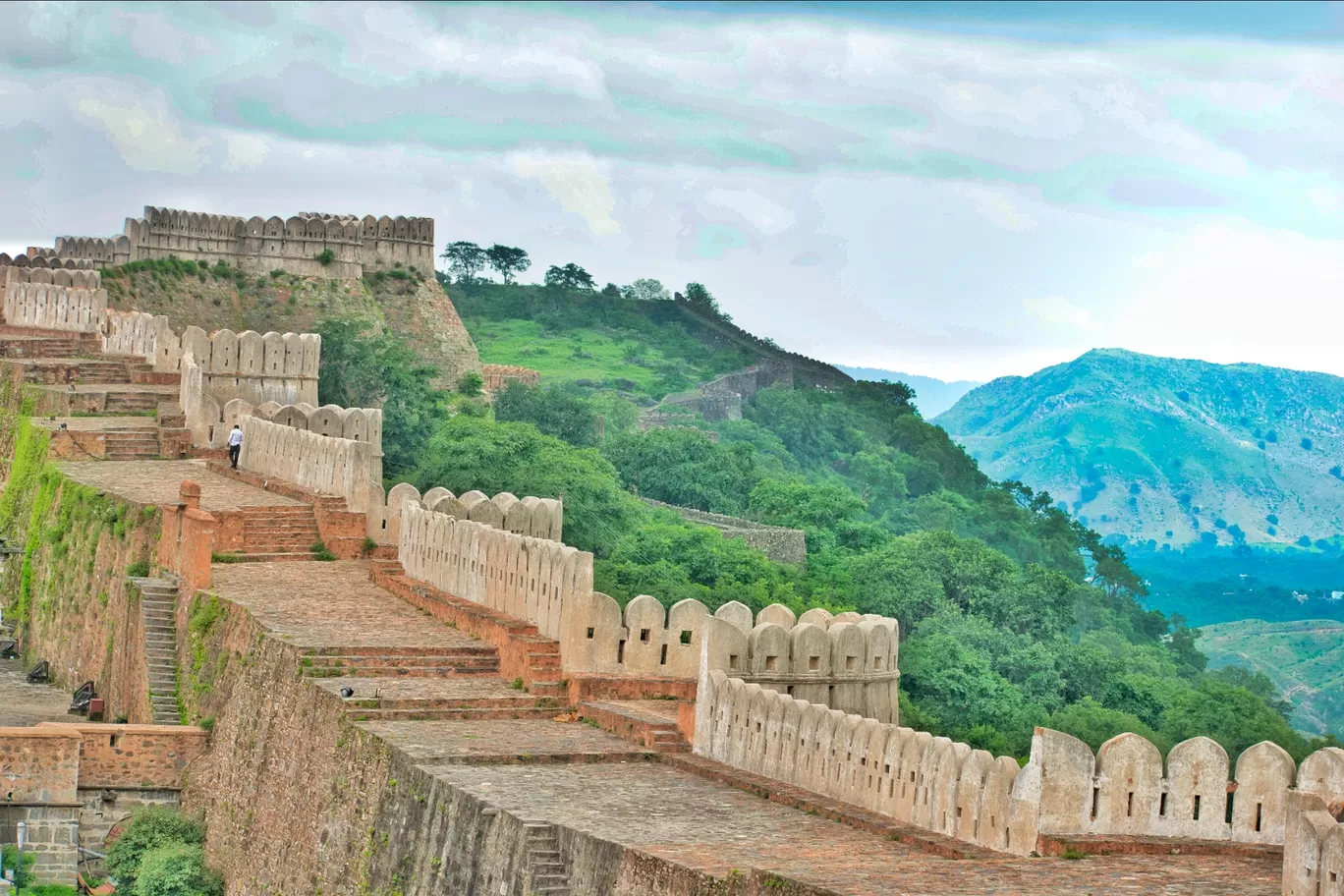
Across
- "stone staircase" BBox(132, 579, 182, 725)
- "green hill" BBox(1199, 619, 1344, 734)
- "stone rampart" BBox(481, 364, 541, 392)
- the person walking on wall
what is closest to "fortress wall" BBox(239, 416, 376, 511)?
the person walking on wall

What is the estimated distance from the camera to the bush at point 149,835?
28484 mm

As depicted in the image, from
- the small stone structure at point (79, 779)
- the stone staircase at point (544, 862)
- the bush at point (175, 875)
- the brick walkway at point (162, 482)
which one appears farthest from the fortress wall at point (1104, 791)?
the brick walkway at point (162, 482)

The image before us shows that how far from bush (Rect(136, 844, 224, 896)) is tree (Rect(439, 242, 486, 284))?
108m

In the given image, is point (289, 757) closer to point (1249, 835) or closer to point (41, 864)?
point (41, 864)

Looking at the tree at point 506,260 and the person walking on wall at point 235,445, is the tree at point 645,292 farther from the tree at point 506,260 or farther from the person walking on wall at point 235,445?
the person walking on wall at point 235,445

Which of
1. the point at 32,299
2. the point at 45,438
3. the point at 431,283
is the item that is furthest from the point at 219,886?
the point at 431,283

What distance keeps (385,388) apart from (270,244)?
1567 centimetres

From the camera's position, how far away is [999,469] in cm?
14175

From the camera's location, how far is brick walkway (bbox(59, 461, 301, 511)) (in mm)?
36562

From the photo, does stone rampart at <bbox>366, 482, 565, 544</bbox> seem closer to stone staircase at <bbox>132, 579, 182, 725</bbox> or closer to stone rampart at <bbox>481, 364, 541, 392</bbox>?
stone staircase at <bbox>132, 579, 182, 725</bbox>

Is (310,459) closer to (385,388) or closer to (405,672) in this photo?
(405,672)

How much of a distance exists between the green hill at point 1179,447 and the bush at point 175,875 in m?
103

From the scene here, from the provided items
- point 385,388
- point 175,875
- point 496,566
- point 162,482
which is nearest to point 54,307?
point 385,388

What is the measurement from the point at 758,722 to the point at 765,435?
83727 millimetres
